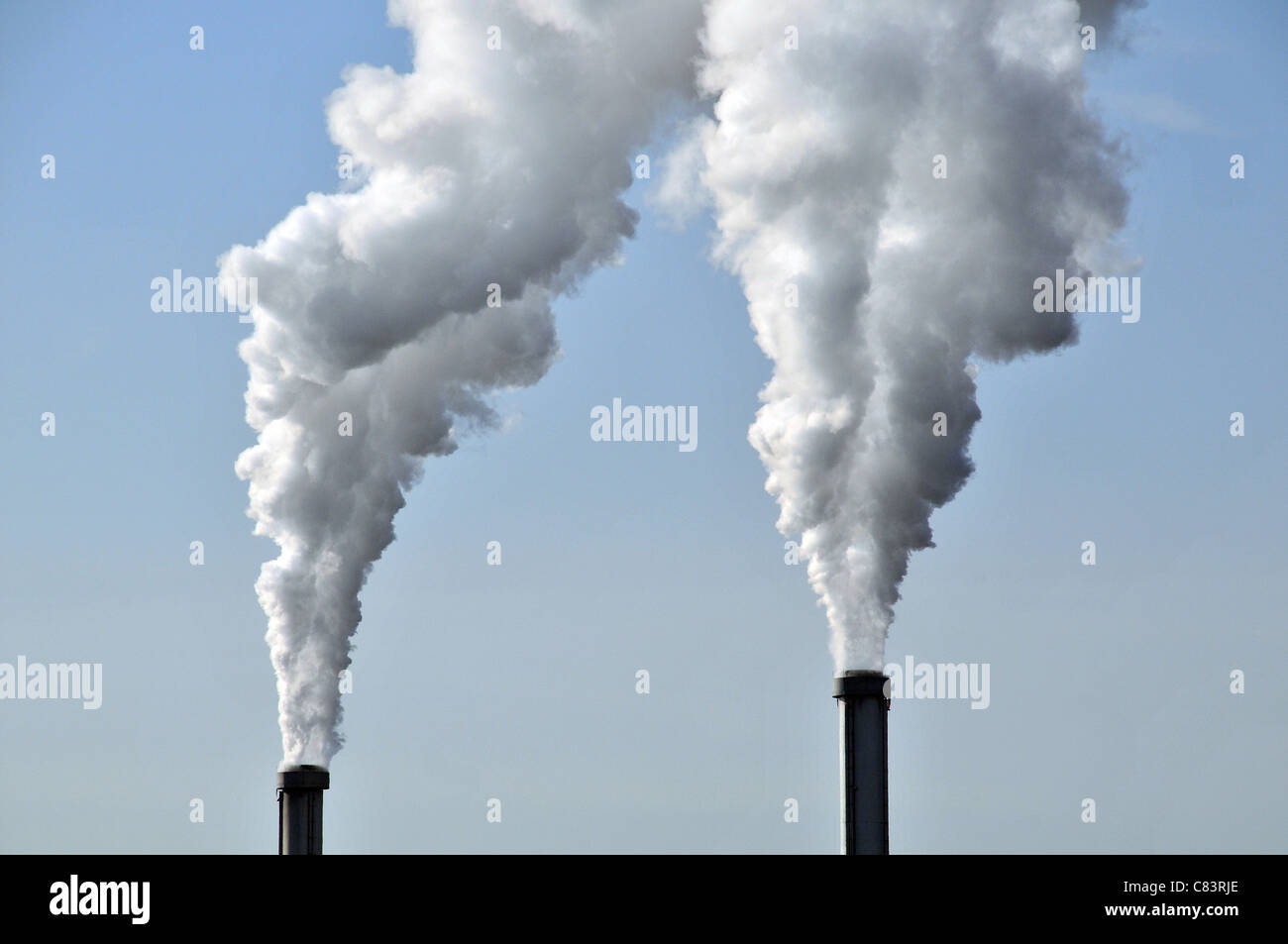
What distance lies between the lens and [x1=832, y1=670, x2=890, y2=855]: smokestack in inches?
1697

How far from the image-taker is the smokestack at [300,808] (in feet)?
152

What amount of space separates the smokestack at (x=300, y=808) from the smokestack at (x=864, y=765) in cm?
1163

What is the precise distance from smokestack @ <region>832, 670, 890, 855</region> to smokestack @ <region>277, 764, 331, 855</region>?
11627 mm

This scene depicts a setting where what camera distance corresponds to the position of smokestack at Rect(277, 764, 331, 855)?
4625 centimetres

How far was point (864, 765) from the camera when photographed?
43.2m

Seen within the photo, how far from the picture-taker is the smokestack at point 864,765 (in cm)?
4309

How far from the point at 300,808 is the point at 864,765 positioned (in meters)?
12.4
